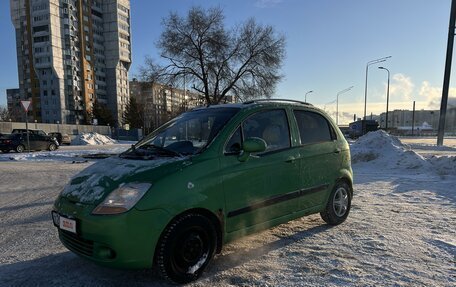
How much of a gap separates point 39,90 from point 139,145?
98.3 metres

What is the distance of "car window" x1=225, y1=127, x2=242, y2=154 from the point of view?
3902 mm

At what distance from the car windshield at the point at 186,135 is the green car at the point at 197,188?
0.02 meters

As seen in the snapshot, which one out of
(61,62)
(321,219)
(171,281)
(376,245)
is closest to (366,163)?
(321,219)

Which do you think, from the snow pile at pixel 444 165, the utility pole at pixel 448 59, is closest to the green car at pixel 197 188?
the snow pile at pixel 444 165

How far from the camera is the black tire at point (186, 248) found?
329 cm

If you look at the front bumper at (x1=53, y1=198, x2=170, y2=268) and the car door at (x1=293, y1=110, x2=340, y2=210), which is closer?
the front bumper at (x1=53, y1=198, x2=170, y2=268)

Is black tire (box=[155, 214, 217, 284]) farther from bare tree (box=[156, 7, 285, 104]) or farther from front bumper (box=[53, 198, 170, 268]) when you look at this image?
bare tree (box=[156, 7, 285, 104])

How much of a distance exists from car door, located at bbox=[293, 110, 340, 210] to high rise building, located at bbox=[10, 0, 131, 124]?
91093mm

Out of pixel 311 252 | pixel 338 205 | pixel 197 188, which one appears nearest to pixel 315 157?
pixel 338 205

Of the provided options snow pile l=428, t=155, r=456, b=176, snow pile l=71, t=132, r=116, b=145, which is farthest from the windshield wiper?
snow pile l=71, t=132, r=116, b=145

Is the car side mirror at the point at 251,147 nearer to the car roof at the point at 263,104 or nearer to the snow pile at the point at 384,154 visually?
the car roof at the point at 263,104

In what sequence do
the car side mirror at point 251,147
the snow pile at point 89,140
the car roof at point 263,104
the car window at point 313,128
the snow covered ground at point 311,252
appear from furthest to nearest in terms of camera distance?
the snow pile at point 89,140, the car window at point 313,128, the car roof at point 263,104, the car side mirror at point 251,147, the snow covered ground at point 311,252

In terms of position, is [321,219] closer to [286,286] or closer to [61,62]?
[286,286]

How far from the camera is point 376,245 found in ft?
14.7
